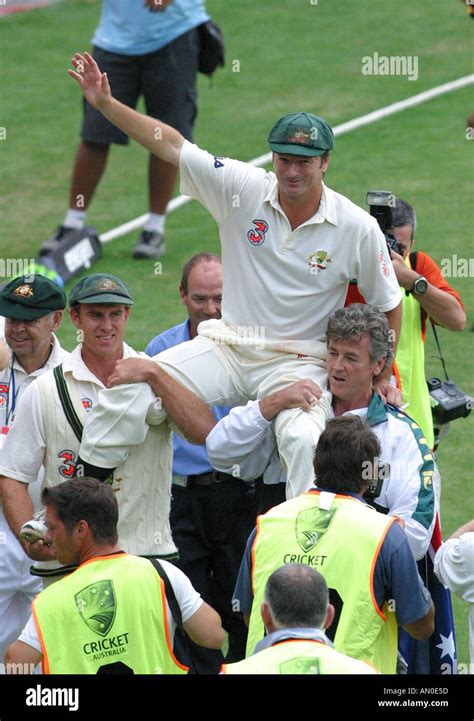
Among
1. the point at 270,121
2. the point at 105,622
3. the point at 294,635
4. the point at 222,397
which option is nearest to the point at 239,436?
the point at 222,397

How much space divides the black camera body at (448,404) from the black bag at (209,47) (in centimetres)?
475

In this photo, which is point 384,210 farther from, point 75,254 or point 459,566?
point 75,254

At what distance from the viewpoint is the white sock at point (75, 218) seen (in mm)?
11742

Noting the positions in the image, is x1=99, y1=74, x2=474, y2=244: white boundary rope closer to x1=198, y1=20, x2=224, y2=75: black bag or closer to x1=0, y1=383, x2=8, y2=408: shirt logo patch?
x1=198, y1=20, x2=224, y2=75: black bag

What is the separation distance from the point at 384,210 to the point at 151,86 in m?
4.55

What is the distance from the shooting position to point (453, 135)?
47.7 feet

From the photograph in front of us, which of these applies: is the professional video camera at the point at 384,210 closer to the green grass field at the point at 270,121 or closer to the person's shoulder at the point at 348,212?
the person's shoulder at the point at 348,212

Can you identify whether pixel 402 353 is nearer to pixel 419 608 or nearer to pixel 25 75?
pixel 419 608

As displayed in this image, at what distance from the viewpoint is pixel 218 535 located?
23.9 ft

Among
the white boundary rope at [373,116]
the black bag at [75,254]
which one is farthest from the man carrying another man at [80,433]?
the white boundary rope at [373,116]

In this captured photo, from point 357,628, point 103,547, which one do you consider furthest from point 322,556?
point 103,547
